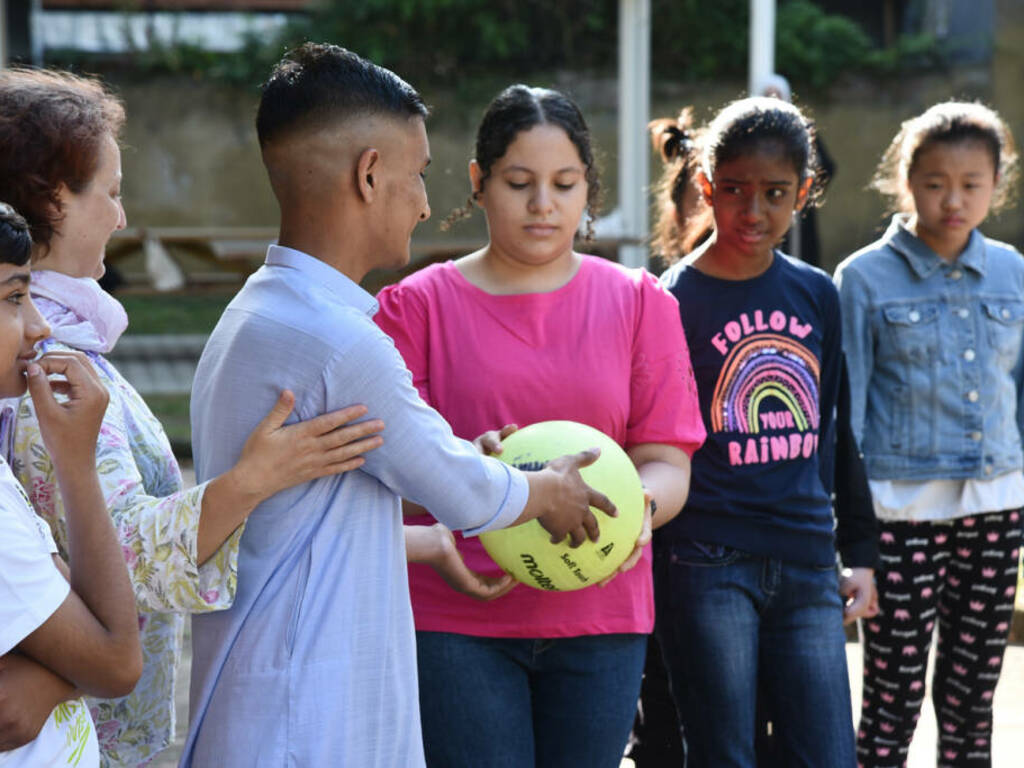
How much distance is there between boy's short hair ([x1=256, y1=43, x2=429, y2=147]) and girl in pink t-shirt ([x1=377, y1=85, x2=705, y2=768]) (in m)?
0.61

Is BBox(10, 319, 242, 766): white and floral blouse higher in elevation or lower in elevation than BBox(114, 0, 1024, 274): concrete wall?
higher

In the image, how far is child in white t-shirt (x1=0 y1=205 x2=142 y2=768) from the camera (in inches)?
72.4

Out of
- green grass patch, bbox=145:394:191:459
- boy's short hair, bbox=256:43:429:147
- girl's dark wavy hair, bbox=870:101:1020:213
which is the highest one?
boy's short hair, bbox=256:43:429:147

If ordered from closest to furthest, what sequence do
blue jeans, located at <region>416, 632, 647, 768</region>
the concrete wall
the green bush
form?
blue jeans, located at <region>416, 632, 647, 768</region>
the concrete wall
the green bush

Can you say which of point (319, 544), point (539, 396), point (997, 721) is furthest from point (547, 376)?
point (997, 721)

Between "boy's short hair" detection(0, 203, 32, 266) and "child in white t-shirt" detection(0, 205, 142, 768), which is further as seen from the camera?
"boy's short hair" detection(0, 203, 32, 266)

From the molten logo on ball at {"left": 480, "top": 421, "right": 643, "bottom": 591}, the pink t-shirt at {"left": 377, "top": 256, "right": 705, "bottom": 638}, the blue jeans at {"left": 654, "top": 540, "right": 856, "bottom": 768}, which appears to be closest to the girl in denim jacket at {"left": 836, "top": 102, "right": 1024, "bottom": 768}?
the blue jeans at {"left": 654, "top": 540, "right": 856, "bottom": 768}

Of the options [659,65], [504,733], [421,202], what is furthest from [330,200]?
[659,65]

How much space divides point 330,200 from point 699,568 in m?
1.33

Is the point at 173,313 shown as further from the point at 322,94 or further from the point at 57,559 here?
the point at 57,559

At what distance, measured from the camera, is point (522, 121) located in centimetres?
280

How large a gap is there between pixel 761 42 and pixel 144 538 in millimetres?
6763

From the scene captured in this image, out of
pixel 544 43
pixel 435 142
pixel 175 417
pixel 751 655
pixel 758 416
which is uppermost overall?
pixel 758 416

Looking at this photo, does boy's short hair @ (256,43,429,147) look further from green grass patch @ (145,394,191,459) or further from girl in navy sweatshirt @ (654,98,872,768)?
green grass patch @ (145,394,191,459)
